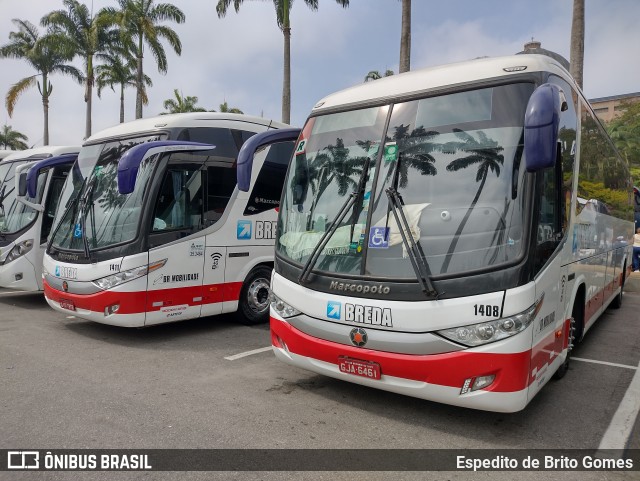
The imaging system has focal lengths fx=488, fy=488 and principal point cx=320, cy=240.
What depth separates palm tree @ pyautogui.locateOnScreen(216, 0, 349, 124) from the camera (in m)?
18.8

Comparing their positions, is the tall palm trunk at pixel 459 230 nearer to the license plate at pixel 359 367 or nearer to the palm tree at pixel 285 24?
the license plate at pixel 359 367

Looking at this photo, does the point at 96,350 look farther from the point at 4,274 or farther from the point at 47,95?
the point at 47,95

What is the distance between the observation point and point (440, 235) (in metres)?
3.84

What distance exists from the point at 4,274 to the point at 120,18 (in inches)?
707

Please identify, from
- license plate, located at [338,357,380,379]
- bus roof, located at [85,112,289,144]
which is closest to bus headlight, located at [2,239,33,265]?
bus roof, located at [85,112,289,144]

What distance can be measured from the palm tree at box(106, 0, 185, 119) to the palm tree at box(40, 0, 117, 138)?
1.78 metres

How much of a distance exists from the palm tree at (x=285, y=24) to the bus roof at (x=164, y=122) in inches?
456

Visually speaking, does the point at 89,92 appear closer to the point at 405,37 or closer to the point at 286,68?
the point at 286,68

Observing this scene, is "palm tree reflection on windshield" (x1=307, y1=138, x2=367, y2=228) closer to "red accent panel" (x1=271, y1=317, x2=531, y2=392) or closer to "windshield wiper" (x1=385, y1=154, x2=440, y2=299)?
"windshield wiper" (x1=385, y1=154, x2=440, y2=299)

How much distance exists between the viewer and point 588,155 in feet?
18.2

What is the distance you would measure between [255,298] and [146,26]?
19.5 metres

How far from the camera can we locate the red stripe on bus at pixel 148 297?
6180 mm

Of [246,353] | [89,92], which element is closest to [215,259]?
[246,353]

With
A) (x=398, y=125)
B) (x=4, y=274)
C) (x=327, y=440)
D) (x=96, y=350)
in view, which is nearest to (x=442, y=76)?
(x=398, y=125)
